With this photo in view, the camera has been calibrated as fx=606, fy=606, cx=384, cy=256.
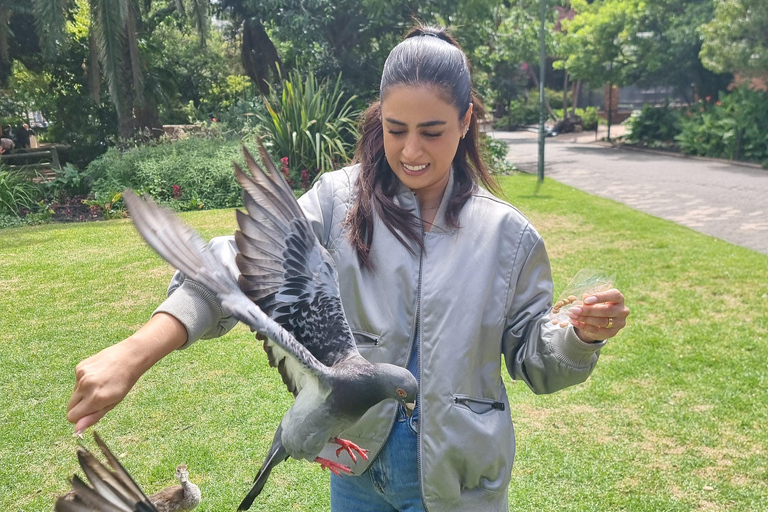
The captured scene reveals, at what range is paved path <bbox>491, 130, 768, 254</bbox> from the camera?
10836mm

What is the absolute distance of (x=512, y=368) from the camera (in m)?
1.99

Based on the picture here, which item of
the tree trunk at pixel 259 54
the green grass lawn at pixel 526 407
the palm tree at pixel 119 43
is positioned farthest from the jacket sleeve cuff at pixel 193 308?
the tree trunk at pixel 259 54

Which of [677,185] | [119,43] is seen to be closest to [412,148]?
[119,43]

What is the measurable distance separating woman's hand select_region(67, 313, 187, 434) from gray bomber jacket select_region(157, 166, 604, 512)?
0.75 feet

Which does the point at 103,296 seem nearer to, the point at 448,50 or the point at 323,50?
the point at 448,50

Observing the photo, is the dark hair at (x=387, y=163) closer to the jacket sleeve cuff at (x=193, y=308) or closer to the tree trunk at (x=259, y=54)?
the jacket sleeve cuff at (x=193, y=308)

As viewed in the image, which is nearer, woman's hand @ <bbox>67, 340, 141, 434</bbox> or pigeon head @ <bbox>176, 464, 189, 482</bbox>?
woman's hand @ <bbox>67, 340, 141, 434</bbox>

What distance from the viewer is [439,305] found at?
5.95 feet

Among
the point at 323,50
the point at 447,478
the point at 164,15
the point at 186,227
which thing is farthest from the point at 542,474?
the point at 164,15

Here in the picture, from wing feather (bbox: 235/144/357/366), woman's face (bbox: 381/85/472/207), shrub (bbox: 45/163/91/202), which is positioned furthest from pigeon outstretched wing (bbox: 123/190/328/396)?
shrub (bbox: 45/163/91/202)

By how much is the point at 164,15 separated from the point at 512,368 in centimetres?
1801

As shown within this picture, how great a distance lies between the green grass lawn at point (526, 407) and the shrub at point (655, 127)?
1760 cm

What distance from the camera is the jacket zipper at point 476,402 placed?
1.79m

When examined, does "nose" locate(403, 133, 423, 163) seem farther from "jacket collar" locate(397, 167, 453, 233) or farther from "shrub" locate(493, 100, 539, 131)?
"shrub" locate(493, 100, 539, 131)
